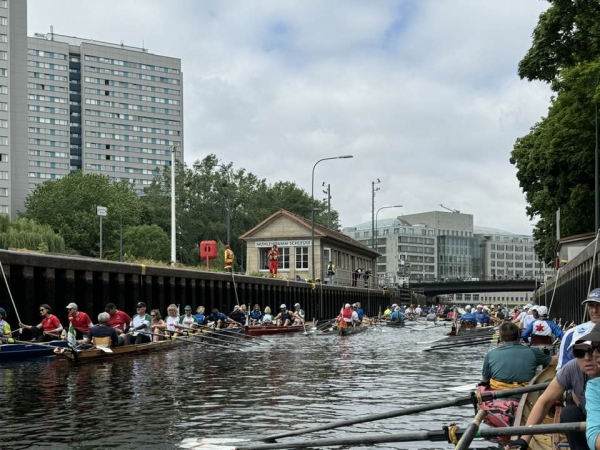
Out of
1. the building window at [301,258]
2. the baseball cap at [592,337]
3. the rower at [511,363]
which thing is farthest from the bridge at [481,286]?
the baseball cap at [592,337]

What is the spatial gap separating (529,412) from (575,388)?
2.22 m

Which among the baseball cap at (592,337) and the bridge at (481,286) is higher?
the baseball cap at (592,337)

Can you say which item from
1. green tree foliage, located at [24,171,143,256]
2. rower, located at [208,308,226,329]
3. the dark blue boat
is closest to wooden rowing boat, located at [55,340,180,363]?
the dark blue boat

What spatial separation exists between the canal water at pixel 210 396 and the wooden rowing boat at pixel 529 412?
2.17 metres

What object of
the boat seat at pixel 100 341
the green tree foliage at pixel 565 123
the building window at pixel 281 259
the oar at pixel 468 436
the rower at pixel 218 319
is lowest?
the rower at pixel 218 319

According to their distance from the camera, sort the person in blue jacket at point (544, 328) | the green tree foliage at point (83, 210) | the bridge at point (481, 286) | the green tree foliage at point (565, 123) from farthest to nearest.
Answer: the bridge at point (481, 286)
the green tree foliage at point (83, 210)
the green tree foliage at point (565, 123)
the person in blue jacket at point (544, 328)

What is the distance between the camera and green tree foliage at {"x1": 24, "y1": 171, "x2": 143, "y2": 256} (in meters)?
112

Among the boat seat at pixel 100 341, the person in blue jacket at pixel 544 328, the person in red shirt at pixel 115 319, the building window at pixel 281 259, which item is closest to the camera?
the person in blue jacket at pixel 544 328

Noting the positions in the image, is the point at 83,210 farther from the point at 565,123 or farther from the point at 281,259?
the point at 565,123

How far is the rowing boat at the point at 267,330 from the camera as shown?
43.0 m

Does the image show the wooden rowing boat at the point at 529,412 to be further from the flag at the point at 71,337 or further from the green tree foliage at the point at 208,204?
the green tree foliage at the point at 208,204

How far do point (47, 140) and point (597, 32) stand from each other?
164785 mm

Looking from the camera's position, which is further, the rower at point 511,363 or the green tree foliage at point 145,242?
the green tree foliage at point 145,242

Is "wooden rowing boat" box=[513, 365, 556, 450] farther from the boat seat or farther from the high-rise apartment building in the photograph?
the high-rise apartment building
